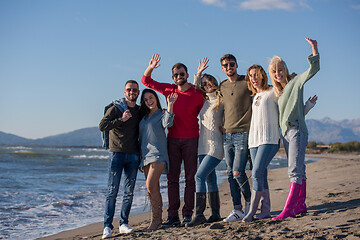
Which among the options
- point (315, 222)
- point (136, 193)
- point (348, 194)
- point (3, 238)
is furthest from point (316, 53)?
point (136, 193)

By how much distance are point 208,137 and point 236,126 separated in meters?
0.40

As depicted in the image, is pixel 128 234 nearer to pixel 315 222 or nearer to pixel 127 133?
pixel 127 133

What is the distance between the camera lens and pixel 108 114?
441cm

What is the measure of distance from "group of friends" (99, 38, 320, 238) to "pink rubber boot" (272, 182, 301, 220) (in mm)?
12

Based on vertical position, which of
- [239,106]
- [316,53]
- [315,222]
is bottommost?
[315,222]

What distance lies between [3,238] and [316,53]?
5358 mm

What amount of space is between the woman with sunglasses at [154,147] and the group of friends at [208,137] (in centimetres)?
1

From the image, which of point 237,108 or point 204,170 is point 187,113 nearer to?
point 237,108

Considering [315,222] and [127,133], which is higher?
[127,133]

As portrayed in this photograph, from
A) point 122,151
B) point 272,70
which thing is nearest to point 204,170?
point 122,151

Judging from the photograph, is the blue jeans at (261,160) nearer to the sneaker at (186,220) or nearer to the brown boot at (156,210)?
the sneaker at (186,220)

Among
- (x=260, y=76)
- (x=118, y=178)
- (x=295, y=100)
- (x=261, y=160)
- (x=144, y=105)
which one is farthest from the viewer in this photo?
(x=144, y=105)

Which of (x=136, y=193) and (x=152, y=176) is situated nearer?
(x=152, y=176)

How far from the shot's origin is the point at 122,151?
4355 millimetres
